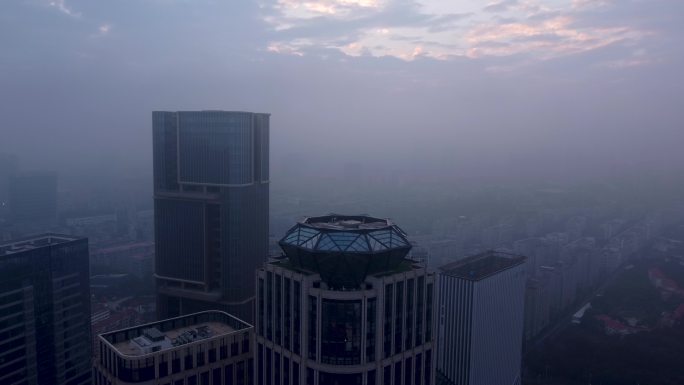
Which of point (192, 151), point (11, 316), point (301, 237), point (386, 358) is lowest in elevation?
point (11, 316)

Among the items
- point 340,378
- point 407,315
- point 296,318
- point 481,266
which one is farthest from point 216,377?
point 481,266

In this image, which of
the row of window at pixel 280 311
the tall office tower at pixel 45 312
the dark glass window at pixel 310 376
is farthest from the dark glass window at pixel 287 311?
the tall office tower at pixel 45 312

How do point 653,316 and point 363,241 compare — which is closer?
point 363,241

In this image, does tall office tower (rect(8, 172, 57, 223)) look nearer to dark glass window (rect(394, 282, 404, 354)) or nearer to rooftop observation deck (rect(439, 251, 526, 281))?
rooftop observation deck (rect(439, 251, 526, 281))

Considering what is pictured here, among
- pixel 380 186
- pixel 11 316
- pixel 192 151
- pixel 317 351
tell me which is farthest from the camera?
pixel 380 186

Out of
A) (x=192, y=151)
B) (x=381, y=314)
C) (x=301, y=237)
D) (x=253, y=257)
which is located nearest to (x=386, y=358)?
(x=381, y=314)

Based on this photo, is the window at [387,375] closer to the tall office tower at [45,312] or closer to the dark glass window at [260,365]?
the dark glass window at [260,365]

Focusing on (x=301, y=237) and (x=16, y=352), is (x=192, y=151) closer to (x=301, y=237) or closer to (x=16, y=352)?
(x=16, y=352)
